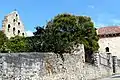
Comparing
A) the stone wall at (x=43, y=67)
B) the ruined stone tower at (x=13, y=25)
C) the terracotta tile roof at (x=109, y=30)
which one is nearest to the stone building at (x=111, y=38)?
the terracotta tile roof at (x=109, y=30)

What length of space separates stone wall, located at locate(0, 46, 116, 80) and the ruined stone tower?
43033 mm

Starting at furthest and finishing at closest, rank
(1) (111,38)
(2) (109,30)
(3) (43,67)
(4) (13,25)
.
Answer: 1. (4) (13,25)
2. (2) (109,30)
3. (1) (111,38)
4. (3) (43,67)

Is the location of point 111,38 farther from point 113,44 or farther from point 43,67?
point 43,67

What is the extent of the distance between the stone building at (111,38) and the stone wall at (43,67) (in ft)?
116

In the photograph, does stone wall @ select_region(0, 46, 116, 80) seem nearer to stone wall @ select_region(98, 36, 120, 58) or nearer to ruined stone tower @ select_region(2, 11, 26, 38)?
stone wall @ select_region(98, 36, 120, 58)

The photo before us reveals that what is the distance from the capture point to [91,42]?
47.2m

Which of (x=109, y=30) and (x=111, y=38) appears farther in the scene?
(x=109, y=30)

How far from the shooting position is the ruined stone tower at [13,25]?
64688mm

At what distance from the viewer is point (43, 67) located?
1584cm

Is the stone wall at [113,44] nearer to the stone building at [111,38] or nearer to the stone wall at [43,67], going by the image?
the stone building at [111,38]

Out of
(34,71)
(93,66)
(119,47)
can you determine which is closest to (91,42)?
(119,47)

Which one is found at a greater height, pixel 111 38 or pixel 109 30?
pixel 109 30

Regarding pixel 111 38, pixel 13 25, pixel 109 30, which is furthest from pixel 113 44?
pixel 13 25

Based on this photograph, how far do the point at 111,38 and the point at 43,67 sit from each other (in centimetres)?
4433
